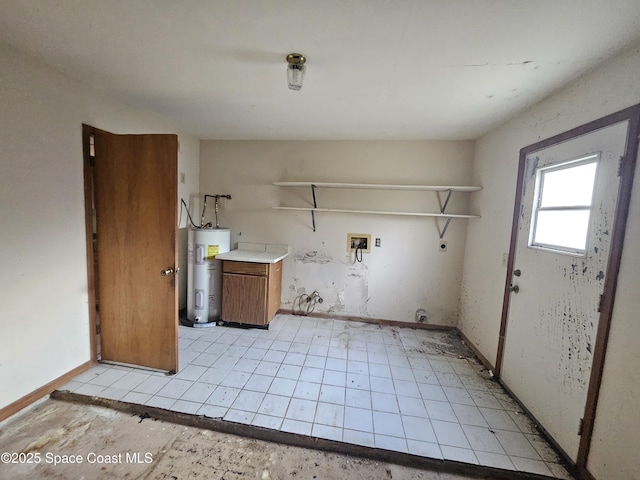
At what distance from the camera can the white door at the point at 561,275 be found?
1.36 meters

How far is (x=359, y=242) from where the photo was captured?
322 cm

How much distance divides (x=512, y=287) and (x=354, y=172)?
6.59 ft

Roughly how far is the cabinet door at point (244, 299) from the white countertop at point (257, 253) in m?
0.21

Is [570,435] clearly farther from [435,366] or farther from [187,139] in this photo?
[187,139]

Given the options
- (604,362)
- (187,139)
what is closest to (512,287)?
(604,362)

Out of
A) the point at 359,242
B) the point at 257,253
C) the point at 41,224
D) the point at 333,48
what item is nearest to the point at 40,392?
A: the point at 41,224

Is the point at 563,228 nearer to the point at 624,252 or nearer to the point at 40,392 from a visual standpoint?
the point at 624,252

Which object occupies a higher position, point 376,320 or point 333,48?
point 333,48

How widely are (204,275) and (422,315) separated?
2.71 m

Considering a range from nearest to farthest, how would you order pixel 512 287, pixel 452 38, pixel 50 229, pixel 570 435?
pixel 452 38
pixel 570 435
pixel 50 229
pixel 512 287

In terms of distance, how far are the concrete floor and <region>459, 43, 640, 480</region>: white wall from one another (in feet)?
2.02

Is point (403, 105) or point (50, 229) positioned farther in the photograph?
point (403, 105)

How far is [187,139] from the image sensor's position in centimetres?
314

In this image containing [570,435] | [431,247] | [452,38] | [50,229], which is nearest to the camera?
[452,38]
